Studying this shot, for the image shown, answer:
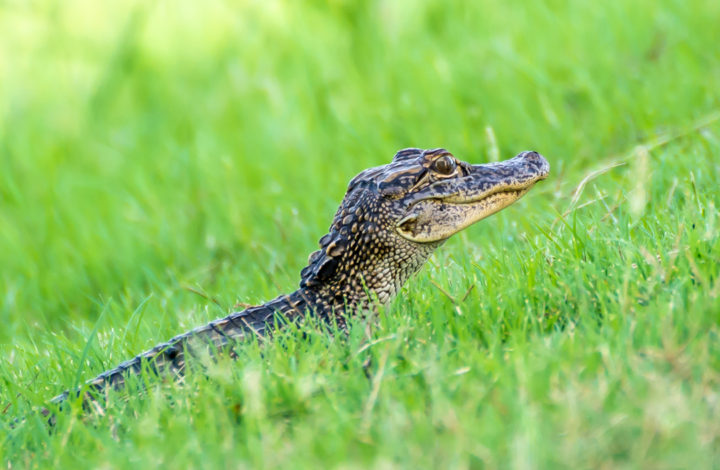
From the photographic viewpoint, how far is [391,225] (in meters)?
4.27

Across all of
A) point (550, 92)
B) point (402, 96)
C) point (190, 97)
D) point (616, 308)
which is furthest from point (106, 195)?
point (616, 308)

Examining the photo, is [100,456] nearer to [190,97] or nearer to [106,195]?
[106,195]

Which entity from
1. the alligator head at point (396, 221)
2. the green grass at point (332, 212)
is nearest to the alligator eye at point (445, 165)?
the alligator head at point (396, 221)

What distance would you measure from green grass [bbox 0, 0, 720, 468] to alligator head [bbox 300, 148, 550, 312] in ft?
0.79

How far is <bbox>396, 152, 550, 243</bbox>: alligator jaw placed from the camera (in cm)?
427

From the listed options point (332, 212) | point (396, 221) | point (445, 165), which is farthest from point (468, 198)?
point (332, 212)

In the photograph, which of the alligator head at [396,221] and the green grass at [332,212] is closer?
the green grass at [332,212]

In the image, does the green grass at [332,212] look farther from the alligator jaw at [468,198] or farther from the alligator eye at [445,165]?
the alligator eye at [445,165]

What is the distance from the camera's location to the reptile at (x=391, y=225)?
14.0 feet

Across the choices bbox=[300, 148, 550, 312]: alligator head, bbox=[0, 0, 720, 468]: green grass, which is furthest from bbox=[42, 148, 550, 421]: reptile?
bbox=[0, 0, 720, 468]: green grass

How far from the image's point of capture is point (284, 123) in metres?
7.92

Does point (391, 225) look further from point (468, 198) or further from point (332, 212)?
point (332, 212)

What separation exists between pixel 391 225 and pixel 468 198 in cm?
43

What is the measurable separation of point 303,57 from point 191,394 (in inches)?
222
